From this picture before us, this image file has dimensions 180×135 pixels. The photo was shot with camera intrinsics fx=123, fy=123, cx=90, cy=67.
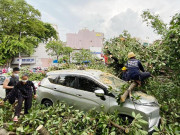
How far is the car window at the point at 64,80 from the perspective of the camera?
4.19m

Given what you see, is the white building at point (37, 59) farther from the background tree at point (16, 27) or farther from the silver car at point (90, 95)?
the silver car at point (90, 95)

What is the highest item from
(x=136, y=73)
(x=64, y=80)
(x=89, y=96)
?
(x=136, y=73)

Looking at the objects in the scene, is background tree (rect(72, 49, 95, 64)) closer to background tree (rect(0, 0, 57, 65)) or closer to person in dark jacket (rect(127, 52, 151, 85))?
person in dark jacket (rect(127, 52, 151, 85))

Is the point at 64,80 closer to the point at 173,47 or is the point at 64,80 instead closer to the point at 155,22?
the point at 173,47

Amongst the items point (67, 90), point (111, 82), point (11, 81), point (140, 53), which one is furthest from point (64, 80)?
point (140, 53)

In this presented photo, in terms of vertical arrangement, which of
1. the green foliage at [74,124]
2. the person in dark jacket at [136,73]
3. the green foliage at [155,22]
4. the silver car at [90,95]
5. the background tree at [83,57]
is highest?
the green foliage at [155,22]

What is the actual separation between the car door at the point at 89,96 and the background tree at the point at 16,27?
735 inches

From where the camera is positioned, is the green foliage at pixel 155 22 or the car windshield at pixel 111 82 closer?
the car windshield at pixel 111 82

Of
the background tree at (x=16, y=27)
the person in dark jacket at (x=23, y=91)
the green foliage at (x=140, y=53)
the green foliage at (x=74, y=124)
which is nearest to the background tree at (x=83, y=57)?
the green foliage at (x=140, y=53)

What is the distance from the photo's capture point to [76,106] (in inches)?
155

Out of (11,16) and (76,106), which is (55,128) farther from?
(11,16)

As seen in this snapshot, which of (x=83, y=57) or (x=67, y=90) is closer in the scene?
(x=67, y=90)

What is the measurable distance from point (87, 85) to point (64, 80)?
96 cm

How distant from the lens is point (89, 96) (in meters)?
3.72
